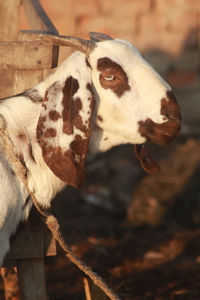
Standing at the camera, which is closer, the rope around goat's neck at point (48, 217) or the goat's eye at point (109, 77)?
the rope around goat's neck at point (48, 217)

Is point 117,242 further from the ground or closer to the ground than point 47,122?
closer to the ground

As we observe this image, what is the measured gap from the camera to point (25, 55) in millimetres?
2980

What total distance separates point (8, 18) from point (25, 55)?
1778mm

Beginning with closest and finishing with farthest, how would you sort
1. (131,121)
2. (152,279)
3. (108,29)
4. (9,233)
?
(9,233)
(131,121)
(152,279)
(108,29)

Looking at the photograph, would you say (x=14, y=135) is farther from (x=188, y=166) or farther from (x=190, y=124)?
(x=190, y=124)

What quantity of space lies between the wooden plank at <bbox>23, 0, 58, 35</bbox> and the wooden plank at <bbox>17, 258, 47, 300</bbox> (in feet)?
4.67

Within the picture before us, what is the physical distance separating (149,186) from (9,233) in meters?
3.28

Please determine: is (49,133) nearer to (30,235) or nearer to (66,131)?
(66,131)

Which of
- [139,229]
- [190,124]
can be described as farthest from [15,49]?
[190,124]

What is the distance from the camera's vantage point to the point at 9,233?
2664 millimetres

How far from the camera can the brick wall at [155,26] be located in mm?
7191

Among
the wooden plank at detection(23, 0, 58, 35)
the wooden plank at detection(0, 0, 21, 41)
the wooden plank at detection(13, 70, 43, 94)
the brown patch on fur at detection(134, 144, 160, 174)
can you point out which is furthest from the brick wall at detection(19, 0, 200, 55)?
the brown patch on fur at detection(134, 144, 160, 174)

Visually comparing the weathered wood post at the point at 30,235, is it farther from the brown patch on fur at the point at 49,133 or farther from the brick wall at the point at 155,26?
the brick wall at the point at 155,26

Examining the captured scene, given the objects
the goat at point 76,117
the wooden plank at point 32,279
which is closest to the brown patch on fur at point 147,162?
the goat at point 76,117
